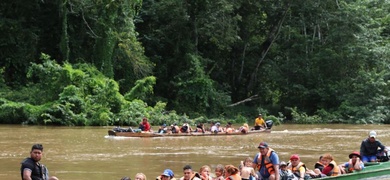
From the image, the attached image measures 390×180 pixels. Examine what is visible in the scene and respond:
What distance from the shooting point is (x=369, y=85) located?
37312mm

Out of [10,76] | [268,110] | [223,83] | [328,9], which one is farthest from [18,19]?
[328,9]

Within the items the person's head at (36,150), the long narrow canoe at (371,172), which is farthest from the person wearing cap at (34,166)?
the long narrow canoe at (371,172)

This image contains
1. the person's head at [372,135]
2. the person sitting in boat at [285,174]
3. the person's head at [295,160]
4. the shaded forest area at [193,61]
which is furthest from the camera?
the shaded forest area at [193,61]

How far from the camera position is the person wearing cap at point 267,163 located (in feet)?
35.9

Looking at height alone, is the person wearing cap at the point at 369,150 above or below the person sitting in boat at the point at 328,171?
above

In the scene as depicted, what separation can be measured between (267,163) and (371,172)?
331 cm

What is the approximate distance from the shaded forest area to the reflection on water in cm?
411

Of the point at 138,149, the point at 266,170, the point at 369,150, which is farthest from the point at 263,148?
the point at 138,149

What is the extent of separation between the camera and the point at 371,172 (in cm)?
1317

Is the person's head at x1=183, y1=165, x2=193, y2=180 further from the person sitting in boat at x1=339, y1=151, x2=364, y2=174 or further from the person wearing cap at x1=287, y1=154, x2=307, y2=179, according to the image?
the person sitting in boat at x1=339, y1=151, x2=364, y2=174

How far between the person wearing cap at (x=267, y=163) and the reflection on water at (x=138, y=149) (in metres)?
4.14

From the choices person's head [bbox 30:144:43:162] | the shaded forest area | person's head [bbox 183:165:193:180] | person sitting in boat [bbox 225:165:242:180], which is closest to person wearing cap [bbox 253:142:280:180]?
person sitting in boat [bbox 225:165:242:180]

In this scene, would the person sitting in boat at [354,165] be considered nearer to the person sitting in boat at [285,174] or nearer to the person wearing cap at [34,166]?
the person sitting in boat at [285,174]

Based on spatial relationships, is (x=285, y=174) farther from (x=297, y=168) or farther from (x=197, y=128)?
(x=197, y=128)
